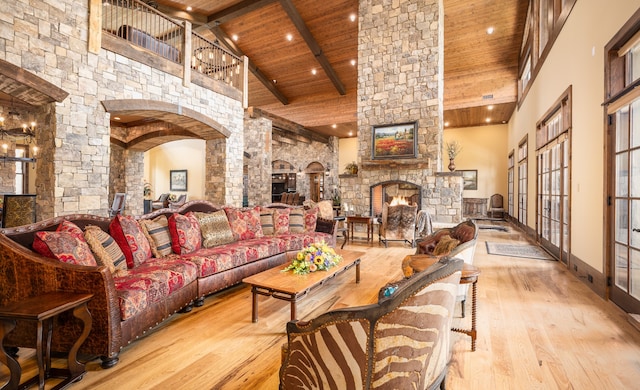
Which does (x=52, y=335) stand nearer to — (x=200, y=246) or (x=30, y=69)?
(x=200, y=246)

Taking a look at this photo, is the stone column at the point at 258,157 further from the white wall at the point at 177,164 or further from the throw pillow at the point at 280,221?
the throw pillow at the point at 280,221

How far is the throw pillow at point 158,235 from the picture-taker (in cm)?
308

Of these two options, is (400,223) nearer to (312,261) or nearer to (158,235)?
(312,261)

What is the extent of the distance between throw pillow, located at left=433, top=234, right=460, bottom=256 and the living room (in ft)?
4.77

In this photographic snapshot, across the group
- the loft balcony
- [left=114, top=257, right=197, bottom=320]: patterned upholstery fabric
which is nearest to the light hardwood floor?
[left=114, top=257, right=197, bottom=320]: patterned upholstery fabric

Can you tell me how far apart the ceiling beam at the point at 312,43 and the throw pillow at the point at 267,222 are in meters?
5.82

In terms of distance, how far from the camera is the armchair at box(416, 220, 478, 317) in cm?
235

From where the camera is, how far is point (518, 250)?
5.57m

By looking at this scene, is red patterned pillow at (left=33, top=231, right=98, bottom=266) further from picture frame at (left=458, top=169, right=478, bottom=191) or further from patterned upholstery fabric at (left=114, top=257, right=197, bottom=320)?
picture frame at (left=458, top=169, right=478, bottom=191)

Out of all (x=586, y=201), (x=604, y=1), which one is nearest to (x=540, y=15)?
(x=604, y=1)

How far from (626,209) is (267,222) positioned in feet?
13.7

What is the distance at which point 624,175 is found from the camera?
2.90 meters

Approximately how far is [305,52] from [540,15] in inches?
236

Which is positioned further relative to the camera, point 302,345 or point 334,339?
point 302,345
